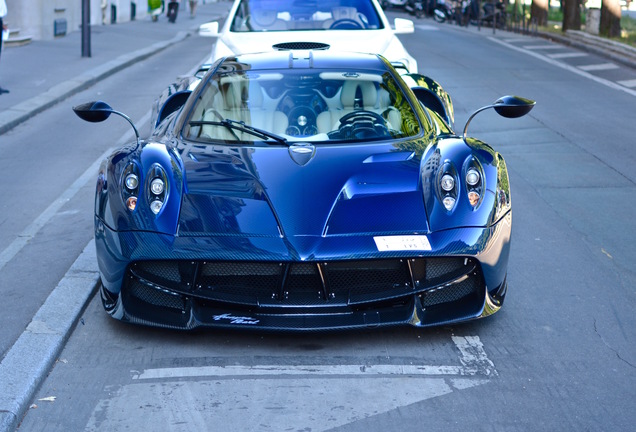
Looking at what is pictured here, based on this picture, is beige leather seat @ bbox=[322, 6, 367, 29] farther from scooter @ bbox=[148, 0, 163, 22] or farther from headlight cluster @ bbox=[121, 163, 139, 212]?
scooter @ bbox=[148, 0, 163, 22]

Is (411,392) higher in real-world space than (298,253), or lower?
lower

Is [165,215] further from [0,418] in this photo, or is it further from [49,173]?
[49,173]

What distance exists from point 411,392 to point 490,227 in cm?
109

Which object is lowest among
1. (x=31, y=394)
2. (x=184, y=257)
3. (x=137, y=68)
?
(x=137, y=68)

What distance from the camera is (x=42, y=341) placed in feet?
15.8

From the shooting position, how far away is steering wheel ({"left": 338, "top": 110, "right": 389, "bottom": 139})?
582cm

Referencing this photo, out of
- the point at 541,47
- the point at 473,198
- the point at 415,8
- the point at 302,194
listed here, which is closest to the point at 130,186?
the point at 302,194

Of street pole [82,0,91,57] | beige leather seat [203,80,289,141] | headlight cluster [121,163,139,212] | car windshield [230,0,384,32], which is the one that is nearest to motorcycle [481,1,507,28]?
street pole [82,0,91,57]

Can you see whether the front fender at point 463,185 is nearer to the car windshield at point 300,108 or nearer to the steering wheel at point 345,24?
the car windshield at point 300,108

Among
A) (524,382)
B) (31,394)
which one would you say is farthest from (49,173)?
(524,382)

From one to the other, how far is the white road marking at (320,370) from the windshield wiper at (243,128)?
1.50 metres

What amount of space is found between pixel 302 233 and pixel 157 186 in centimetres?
84

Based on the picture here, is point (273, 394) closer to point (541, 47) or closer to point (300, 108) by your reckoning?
point (300, 108)

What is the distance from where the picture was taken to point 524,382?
4.44m
